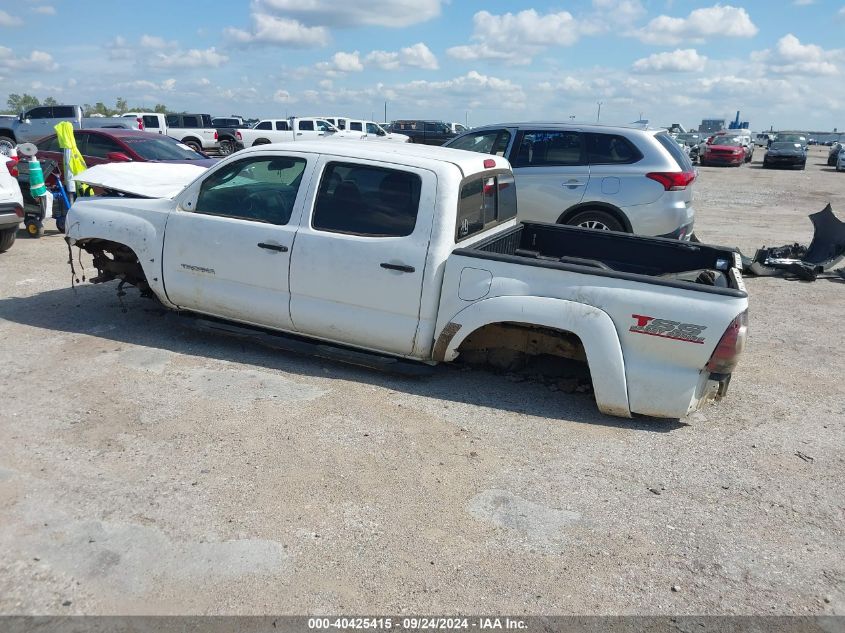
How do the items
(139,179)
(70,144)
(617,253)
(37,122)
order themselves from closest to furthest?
1. (617,253)
2. (139,179)
3. (70,144)
4. (37,122)

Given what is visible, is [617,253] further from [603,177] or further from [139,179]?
[139,179]

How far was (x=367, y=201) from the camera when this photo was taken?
4.88 metres

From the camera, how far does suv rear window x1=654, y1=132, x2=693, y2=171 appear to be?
7.96 m

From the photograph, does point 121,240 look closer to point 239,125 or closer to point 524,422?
point 524,422

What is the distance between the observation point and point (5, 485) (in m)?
3.47

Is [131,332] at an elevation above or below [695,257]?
below

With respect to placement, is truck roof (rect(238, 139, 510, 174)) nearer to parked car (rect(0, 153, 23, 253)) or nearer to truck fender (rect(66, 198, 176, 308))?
truck fender (rect(66, 198, 176, 308))

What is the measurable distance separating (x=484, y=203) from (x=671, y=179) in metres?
3.59

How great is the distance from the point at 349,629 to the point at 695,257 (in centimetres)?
404

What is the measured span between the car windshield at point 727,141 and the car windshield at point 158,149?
96.1 ft

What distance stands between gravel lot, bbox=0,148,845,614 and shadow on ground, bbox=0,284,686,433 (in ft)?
0.10

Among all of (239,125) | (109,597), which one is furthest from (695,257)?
(239,125)

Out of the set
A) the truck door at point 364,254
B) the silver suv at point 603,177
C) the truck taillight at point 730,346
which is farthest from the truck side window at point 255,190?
the silver suv at point 603,177

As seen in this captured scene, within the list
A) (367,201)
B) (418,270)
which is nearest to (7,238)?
(367,201)
